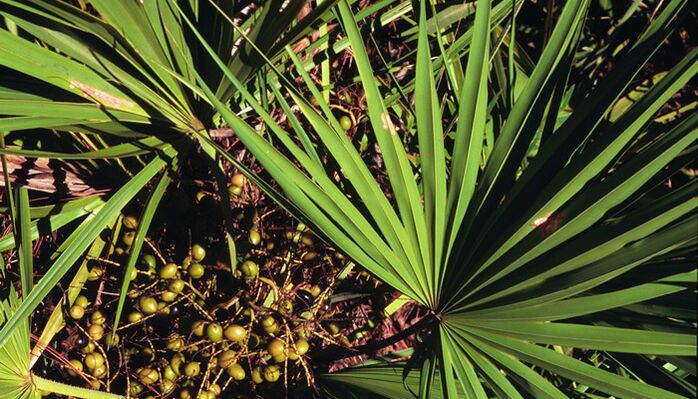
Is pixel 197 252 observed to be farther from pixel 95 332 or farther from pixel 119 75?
pixel 119 75

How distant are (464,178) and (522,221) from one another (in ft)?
0.46

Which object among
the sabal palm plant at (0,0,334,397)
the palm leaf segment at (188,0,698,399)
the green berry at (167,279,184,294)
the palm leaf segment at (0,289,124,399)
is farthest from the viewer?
the green berry at (167,279,184,294)

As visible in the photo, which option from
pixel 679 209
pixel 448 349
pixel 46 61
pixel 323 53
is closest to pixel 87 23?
pixel 46 61

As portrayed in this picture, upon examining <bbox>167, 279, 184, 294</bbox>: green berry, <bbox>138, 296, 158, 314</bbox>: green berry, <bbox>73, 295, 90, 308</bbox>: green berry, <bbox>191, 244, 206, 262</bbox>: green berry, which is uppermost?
<bbox>191, 244, 206, 262</bbox>: green berry

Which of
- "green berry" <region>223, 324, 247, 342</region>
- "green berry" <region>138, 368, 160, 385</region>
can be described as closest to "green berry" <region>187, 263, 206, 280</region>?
"green berry" <region>223, 324, 247, 342</region>

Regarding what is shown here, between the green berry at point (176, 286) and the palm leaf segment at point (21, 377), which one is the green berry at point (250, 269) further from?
the palm leaf segment at point (21, 377)

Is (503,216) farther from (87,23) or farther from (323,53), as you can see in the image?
(87,23)

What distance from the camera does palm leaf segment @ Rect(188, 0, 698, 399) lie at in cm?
105

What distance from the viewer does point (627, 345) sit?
1.02 metres

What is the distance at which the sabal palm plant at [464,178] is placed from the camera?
1069 mm

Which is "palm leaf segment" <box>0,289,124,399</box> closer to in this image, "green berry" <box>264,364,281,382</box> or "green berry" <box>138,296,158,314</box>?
"green berry" <box>138,296,158,314</box>

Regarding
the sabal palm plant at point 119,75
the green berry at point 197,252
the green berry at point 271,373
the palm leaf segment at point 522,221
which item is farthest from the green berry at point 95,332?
the palm leaf segment at point 522,221

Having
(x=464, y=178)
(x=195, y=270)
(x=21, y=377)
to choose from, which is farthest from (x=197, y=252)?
(x=464, y=178)

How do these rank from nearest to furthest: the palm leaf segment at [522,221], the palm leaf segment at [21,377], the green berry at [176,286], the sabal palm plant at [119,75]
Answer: the palm leaf segment at [522,221] < the sabal palm plant at [119,75] < the palm leaf segment at [21,377] < the green berry at [176,286]
